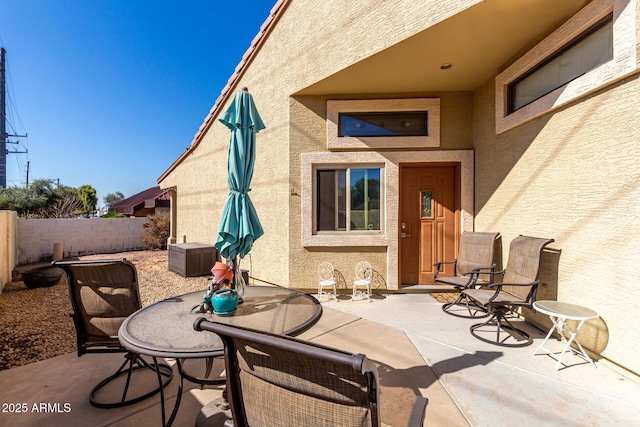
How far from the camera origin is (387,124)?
19.5ft

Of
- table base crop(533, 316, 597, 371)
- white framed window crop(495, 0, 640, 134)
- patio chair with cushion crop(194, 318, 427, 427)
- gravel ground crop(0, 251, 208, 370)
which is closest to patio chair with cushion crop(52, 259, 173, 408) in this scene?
gravel ground crop(0, 251, 208, 370)

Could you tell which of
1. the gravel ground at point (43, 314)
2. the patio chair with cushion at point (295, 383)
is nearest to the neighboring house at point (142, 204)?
the gravel ground at point (43, 314)

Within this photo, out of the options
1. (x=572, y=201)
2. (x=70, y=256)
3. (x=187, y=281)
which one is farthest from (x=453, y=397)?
(x=70, y=256)

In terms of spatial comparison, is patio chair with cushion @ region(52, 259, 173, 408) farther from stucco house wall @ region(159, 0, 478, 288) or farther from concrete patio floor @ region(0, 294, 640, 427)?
stucco house wall @ region(159, 0, 478, 288)

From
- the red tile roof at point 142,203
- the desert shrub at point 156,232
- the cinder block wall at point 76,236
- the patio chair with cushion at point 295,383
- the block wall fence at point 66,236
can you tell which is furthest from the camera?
the red tile roof at point 142,203

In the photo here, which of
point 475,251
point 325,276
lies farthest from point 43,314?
point 475,251

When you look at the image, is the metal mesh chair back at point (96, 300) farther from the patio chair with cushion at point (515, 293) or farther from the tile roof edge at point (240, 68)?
the tile roof edge at point (240, 68)

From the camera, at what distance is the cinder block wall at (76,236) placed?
33.2 feet

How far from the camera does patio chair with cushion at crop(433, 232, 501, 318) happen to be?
476cm

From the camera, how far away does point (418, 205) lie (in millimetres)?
6117

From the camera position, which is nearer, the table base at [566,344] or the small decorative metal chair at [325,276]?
the table base at [566,344]

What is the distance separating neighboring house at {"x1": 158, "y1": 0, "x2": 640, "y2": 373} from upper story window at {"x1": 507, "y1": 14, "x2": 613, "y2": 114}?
20mm

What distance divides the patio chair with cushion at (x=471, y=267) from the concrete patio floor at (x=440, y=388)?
969 millimetres

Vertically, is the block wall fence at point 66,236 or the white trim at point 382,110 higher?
the white trim at point 382,110
